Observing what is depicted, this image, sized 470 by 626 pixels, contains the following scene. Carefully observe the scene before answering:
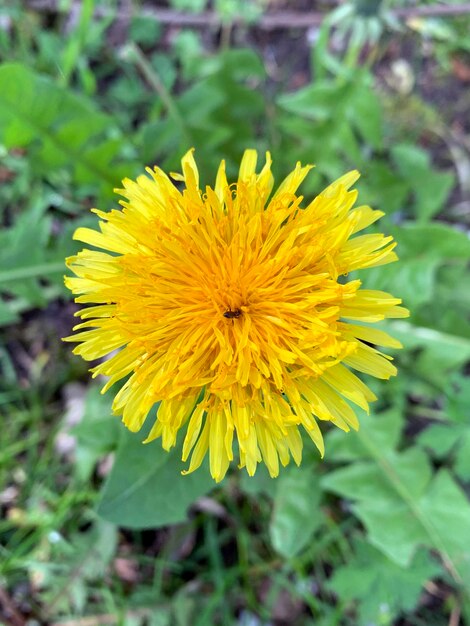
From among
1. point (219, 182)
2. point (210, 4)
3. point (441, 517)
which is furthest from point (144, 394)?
point (210, 4)

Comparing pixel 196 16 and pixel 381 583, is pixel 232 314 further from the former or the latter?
pixel 196 16

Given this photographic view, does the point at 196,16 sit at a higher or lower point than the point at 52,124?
higher

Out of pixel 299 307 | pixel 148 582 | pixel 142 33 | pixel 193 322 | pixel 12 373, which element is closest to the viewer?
pixel 299 307

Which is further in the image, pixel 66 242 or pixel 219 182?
pixel 66 242

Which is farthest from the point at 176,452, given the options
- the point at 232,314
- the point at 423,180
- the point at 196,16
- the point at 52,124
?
the point at 196,16

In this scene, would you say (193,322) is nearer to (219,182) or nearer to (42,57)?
(219,182)

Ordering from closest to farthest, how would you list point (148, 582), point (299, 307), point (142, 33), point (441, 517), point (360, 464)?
point (299, 307)
point (441, 517)
point (360, 464)
point (148, 582)
point (142, 33)

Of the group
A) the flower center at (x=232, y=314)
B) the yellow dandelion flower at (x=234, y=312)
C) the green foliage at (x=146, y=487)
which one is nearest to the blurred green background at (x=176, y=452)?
the green foliage at (x=146, y=487)
